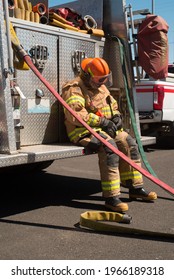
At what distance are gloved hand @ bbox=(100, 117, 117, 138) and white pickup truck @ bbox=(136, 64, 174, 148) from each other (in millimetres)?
4804

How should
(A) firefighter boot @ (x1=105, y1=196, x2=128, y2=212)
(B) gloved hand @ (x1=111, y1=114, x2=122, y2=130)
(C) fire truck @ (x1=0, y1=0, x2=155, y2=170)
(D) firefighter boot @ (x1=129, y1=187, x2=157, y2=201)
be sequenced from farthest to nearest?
(D) firefighter boot @ (x1=129, y1=187, x2=157, y2=201) < (B) gloved hand @ (x1=111, y1=114, x2=122, y2=130) < (A) firefighter boot @ (x1=105, y1=196, x2=128, y2=212) < (C) fire truck @ (x1=0, y1=0, x2=155, y2=170)

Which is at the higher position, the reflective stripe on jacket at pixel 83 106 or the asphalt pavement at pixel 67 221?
the reflective stripe on jacket at pixel 83 106

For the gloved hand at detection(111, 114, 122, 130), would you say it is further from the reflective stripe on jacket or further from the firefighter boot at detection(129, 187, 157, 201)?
the firefighter boot at detection(129, 187, 157, 201)

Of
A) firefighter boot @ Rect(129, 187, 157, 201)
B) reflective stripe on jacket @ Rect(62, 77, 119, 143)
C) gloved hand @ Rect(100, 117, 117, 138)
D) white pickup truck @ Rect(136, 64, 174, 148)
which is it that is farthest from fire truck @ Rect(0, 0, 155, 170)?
white pickup truck @ Rect(136, 64, 174, 148)

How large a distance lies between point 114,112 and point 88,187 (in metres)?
1.39

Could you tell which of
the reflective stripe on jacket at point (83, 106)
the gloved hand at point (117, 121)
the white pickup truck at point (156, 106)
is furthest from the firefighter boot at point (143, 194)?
the white pickup truck at point (156, 106)

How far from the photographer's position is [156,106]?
32.5 ft

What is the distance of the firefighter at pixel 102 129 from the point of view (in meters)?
4.90

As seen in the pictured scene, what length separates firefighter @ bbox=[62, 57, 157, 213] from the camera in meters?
4.90

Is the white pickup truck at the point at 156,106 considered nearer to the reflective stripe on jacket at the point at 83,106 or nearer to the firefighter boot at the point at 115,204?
the reflective stripe on jacket at the point at 83,106

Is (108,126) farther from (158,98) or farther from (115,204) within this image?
(158,98)

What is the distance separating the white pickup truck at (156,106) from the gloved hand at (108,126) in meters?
4.80

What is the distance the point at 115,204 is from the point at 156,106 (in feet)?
17.8
